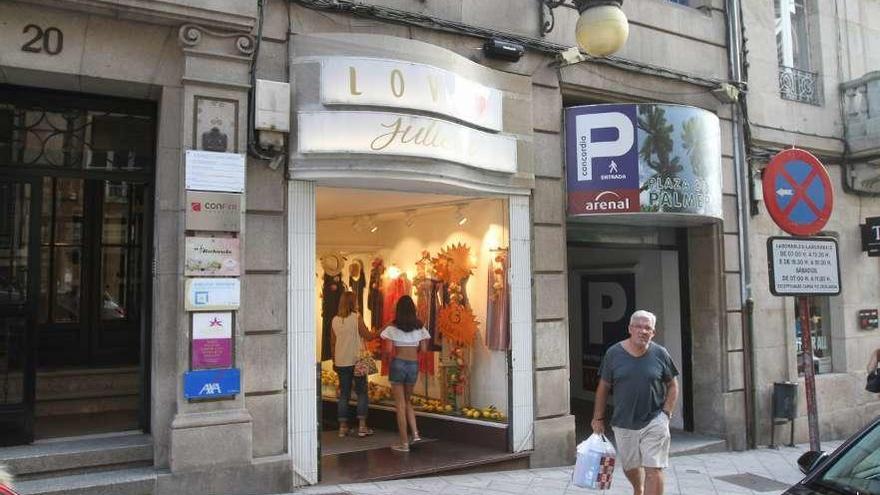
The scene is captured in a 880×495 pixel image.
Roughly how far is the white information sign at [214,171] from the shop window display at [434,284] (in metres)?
1.56

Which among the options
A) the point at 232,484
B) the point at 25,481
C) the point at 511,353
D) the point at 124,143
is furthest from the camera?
the point at 511,353

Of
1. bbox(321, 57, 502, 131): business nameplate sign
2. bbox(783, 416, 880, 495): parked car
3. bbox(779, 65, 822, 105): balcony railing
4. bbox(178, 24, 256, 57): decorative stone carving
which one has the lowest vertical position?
bbox(783, 416, 880, 495): parked car

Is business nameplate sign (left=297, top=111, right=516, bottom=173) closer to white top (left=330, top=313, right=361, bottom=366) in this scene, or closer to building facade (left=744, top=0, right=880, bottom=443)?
white top (left=330, top=313, right=361, bottom=366)

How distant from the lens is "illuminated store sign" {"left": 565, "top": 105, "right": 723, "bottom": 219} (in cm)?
862

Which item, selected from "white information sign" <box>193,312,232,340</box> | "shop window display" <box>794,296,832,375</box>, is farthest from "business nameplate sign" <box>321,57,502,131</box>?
→ "shop window display" <box>794,296,832,375</box>

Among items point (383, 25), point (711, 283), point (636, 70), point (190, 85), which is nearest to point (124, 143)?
point (190, 85)

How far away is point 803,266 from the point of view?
709 cm

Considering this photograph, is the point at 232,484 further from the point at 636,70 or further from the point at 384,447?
the point at 636,70

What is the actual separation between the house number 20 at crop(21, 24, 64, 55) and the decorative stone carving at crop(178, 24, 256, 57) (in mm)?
995

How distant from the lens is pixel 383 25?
755cm

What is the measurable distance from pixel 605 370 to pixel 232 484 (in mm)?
3397

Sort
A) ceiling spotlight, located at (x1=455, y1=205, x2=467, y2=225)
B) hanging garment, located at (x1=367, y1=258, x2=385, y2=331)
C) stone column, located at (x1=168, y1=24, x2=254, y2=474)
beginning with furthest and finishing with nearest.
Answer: hanging garment, located at (x1=367, y1=258, x2=385, y2=331) < ceiling spotlight, located at (x1=455, y1=205, x2=467, y2=225) < stone column, located at (x1=168, y1=24, x2=254, y2=474)

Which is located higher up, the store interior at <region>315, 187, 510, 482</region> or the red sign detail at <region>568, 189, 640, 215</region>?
the red sign detail at <region>568, 189, 640, 215</region>

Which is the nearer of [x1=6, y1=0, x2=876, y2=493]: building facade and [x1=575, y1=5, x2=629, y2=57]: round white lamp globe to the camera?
[x1=6, y1=0, x2=876, y2=493]: building facade
